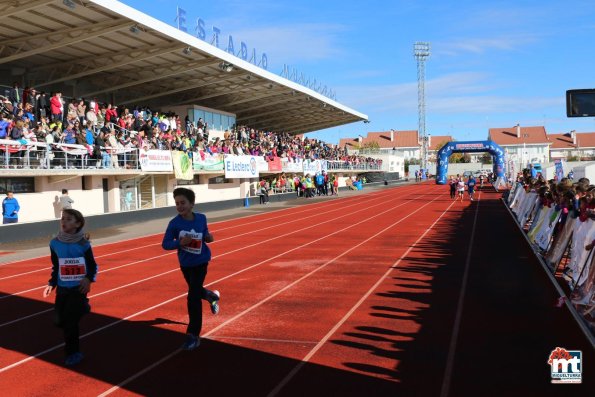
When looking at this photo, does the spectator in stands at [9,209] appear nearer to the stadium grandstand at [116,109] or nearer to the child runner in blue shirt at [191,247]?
the stadium grandstand at [116,109]

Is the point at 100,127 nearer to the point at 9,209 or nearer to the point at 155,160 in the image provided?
the point at 155,160

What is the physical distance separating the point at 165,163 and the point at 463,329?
2221 cm

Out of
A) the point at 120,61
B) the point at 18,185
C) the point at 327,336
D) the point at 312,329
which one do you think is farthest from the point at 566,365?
the point at 120,61

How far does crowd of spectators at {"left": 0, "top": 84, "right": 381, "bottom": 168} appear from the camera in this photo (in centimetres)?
2022

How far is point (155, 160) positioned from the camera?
85.9ft

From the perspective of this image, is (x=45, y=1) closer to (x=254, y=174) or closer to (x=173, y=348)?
(x=173, y=348)

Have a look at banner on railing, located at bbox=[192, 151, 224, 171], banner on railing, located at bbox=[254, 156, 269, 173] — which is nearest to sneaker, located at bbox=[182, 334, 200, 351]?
banner on railing, located at bbox=[192, 151, 224, 171]

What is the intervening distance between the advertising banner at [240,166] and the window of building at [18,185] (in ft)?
43.4

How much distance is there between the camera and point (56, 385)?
5.13m

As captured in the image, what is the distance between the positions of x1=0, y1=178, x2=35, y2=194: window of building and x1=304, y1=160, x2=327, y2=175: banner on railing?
27909 mm

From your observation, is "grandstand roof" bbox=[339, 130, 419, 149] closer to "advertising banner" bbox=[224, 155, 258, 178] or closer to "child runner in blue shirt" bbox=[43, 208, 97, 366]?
"advertising banner" bbox=[224, 155, 258, 178]

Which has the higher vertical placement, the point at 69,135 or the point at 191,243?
the point at 69,135

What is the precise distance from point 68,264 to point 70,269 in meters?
0.05

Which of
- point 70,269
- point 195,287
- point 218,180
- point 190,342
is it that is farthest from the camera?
point 218,180
